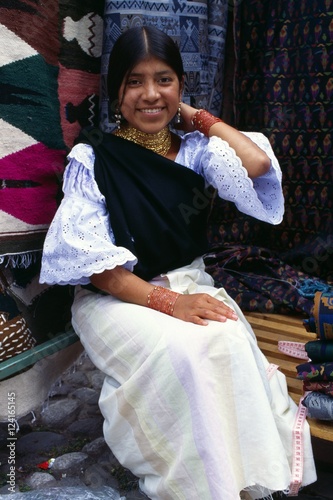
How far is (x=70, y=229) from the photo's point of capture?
6.63 ft

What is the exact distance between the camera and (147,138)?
7.52 ft

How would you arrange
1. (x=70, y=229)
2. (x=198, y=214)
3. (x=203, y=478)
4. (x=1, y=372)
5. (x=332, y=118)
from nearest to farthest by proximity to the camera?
(x=203, y=478) → (x=70, y=229) → (x=1, y=372) → (x=198, y=214) → (x=332, y=118)

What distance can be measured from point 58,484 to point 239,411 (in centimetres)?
85

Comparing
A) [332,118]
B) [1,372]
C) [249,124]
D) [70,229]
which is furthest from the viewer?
[249,124]

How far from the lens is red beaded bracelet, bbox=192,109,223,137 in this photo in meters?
2.34

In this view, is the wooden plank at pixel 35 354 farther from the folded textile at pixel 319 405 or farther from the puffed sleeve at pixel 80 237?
the folded textile at pixel 319 405

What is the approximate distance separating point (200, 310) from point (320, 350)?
47cm

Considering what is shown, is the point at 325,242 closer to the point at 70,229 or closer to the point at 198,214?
the point at 198,214

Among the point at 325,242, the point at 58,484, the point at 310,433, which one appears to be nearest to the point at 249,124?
the point at 325,242

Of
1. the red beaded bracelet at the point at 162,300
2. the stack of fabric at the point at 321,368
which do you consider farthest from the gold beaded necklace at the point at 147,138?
the stack of fabric at the point at 321,368

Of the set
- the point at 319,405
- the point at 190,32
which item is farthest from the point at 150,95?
the point at 319,405

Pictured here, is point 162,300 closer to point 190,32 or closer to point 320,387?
point 320,387

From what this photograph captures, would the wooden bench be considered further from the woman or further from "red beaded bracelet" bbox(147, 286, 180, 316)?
"red beaded bracelet" bbox(147, 286, 180, 316)

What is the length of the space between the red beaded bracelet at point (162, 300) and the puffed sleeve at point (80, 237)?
0.40 feet
